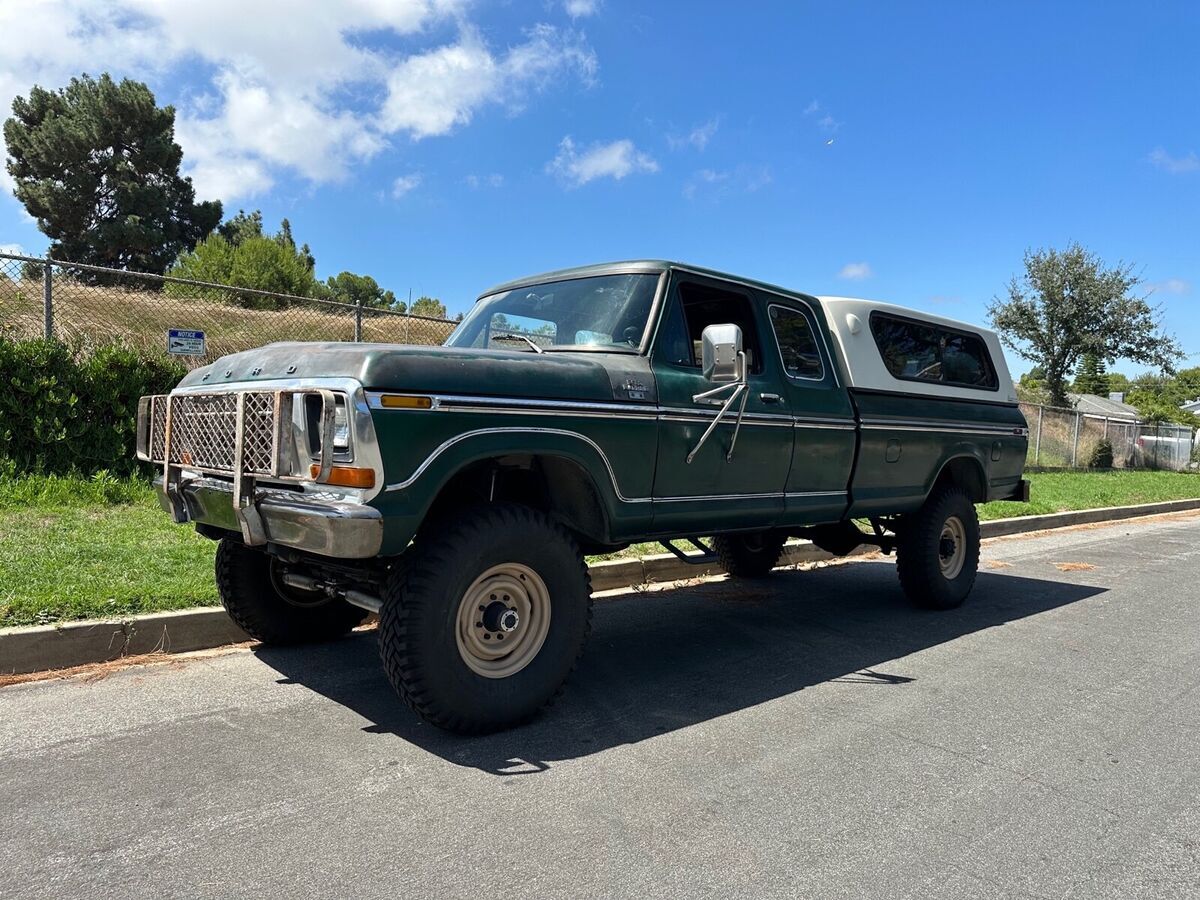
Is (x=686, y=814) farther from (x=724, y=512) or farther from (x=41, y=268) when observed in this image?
(x=41, y=268)

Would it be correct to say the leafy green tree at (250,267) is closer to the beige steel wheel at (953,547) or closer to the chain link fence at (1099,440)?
the chain link fence at (1099,440)

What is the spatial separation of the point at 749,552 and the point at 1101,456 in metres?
20.6

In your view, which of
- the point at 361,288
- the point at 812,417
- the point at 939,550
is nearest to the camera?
the point at 812,417

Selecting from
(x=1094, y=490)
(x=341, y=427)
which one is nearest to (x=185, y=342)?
(x=341, y=427)

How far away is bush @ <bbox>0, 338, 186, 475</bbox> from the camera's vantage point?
7.74 meters

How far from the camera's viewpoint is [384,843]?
276 cm

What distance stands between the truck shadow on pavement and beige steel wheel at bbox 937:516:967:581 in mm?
344

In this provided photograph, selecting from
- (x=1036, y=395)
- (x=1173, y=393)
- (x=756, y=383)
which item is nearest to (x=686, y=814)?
(x=756, y=383)

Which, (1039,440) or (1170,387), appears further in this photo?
(1170,387)

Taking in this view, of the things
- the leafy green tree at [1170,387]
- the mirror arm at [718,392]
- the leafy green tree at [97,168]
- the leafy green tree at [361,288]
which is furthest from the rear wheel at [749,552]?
the leafy green tree at [1170,387]

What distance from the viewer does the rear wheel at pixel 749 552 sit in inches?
259

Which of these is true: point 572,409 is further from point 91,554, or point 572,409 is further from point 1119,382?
point 1119,382

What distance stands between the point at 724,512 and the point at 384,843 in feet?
8.43

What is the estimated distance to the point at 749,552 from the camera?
7387 mm
